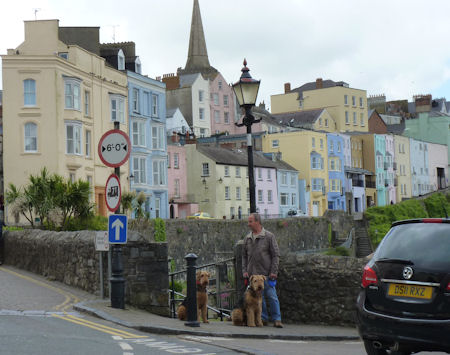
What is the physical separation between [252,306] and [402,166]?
95.8 meters

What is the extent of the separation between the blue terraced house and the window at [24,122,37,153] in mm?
45680

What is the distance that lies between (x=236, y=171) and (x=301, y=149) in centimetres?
1502

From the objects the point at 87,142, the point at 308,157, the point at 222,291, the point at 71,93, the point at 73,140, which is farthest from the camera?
the point at 308,157

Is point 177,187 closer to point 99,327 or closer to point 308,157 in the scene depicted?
point 308,157

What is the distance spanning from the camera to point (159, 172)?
58281 millimetres

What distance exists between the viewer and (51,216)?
1125 inches

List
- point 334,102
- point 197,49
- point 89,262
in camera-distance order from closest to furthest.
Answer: point 89,262
point 334,102
point 197,49

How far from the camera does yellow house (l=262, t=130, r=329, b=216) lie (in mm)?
82125

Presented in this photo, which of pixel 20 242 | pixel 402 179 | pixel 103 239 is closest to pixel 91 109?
pixel 20 242

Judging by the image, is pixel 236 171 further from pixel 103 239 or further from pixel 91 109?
pixel 103 239

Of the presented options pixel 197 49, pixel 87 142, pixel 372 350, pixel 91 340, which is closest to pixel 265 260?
pixel 91 340

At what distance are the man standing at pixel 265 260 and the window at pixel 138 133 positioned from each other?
43017 mm

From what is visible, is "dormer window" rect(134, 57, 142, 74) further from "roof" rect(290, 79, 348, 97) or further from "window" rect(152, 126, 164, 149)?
"roof" rect(290, 79, 348, 97)

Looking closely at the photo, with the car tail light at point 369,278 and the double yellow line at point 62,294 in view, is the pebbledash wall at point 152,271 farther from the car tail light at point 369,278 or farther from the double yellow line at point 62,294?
the car tail light at point 369,278
